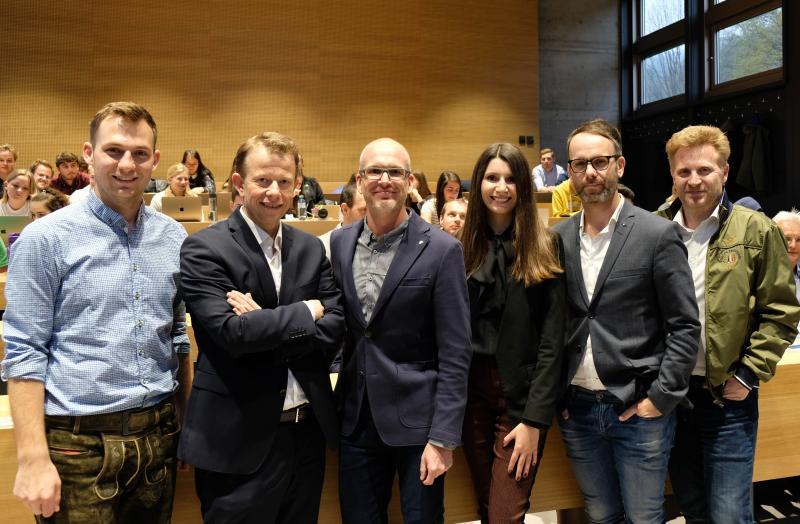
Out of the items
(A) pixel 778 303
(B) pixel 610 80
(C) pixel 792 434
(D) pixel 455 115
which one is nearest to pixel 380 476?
(A) pixel 778 303

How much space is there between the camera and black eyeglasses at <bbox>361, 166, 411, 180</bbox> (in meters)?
1.79

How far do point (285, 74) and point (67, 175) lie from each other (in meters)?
3.79

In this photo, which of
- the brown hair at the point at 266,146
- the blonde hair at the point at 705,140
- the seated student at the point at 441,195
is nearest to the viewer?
the brown hair at the point at 266,146

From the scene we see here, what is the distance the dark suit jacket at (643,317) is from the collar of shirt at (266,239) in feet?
3.11

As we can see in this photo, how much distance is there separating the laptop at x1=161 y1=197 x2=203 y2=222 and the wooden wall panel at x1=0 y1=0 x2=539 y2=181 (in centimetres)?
414

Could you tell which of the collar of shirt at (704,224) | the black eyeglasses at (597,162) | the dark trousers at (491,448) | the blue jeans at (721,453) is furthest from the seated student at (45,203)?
the blue jeans at (721,453)

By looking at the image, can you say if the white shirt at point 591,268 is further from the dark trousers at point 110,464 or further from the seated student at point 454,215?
the seated student at point 454,215

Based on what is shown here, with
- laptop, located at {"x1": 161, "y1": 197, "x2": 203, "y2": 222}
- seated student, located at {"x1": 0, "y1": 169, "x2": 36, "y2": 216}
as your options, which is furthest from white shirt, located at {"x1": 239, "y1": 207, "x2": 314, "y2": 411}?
seated student, located at {"x1": 0, "y1": 169, "x2": 36, "y2": 216}

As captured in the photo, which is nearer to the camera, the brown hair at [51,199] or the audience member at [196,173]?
the brown hair at [51,199]

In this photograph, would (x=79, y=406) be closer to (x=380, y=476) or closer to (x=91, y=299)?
(x=91, y=299)

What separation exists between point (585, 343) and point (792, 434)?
1.18 m

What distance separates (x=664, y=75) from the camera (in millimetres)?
10391

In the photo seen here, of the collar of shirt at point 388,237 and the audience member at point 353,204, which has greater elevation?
the audience member at point 353,204

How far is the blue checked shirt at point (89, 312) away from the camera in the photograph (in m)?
1.47
